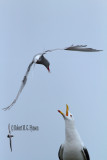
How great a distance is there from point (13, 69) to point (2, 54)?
0.32 ft

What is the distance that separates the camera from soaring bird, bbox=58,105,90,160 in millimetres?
1587

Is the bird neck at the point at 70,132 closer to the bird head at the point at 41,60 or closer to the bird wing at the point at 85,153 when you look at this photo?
the bird wing at the point at 85,153

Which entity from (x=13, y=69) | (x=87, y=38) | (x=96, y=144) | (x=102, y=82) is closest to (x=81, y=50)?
(x=87, y=38)

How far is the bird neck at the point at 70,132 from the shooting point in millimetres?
1596

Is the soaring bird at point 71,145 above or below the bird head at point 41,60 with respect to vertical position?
below

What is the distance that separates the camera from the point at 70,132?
1.60 m

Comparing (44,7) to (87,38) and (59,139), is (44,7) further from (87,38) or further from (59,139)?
(59,139)

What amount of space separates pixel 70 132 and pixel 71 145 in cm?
6

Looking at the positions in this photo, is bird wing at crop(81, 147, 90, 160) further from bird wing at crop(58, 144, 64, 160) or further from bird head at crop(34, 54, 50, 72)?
bird head at crop(34, 54, 50, 72)

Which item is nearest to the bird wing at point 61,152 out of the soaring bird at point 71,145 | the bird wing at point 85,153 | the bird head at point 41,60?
the soaring bird at point 71,145

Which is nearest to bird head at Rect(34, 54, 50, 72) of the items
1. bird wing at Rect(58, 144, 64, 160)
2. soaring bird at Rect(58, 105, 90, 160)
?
soaring bird at Rect(58, 105, 90, 160)

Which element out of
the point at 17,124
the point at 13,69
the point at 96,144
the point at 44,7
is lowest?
the point at 96,144

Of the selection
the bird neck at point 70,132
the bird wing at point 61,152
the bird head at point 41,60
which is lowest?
the bird wing at point 61,152

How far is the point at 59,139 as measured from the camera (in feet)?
5.50
